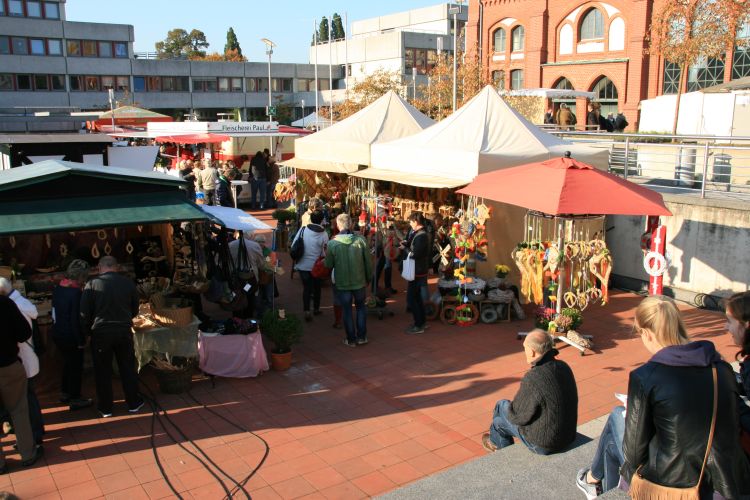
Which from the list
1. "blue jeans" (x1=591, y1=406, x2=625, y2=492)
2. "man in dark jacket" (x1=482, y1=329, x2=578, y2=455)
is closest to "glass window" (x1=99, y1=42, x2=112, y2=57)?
"man in dark jacket" (x1=482, y1=329, x2=578, y2=455)

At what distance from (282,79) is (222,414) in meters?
59.4

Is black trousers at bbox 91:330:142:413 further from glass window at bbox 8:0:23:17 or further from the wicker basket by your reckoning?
glass window at bbox 8:0:23:17

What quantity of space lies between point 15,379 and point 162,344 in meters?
1.80

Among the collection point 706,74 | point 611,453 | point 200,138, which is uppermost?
point 706,74

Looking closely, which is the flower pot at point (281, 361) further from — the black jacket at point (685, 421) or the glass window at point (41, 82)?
the glass window at point (41, 82)

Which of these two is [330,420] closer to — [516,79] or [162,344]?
[162,344]

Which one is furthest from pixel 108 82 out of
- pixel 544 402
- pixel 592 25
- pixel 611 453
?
pixel 611 453

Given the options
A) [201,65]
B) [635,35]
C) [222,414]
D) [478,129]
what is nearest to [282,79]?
[201,65]

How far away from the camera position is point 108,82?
181ft

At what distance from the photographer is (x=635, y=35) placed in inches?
1315

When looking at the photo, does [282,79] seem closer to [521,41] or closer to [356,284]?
[521,41]

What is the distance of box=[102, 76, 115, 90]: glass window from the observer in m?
54.6

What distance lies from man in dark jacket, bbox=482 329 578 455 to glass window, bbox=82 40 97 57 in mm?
56994

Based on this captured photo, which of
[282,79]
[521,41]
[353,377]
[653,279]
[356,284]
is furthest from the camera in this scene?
[282,79]
